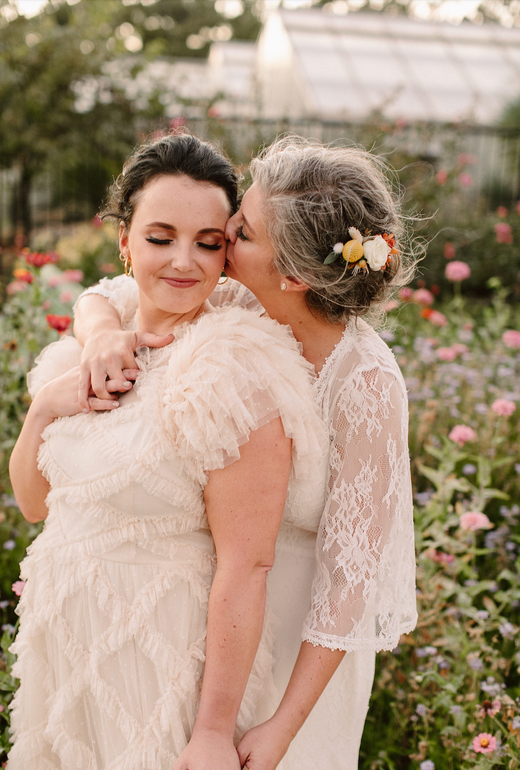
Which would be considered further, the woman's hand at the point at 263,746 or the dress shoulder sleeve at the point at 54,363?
the dress shoulder sleeve at the point at 54,363

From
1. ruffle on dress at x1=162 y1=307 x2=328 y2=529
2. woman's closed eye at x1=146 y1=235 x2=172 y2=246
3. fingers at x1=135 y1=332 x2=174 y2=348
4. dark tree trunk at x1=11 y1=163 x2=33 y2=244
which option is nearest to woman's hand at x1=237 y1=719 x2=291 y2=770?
ruffle on dress at x1=162 y1=307 x2=328 y2=529

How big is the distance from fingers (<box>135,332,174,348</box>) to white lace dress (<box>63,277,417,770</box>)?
0.36m

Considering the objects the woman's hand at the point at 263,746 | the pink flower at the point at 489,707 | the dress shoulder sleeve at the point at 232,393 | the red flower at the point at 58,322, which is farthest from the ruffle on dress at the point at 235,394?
the red flower at the point at 58,322

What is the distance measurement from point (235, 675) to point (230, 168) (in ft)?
3.64

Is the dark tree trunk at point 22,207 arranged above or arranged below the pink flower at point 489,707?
above

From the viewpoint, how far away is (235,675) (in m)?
1.20

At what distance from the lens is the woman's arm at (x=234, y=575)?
1.18 meters

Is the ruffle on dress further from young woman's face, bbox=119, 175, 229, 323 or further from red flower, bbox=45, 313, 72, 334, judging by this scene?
red flower, bbox=45, 313, 72, 334

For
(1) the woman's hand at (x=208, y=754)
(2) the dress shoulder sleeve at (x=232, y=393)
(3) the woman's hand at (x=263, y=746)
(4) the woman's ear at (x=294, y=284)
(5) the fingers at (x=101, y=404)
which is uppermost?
(4) the woman's ear at (x=294, y=284)

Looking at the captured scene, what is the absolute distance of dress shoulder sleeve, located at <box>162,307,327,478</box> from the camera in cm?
115

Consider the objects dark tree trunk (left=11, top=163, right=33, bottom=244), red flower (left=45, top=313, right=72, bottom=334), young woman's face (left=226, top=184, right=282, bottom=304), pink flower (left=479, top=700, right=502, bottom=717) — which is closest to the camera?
young woman's face (left=226, top=184, right=282, bottom=304)

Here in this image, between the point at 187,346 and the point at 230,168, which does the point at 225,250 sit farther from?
the point at 187,346

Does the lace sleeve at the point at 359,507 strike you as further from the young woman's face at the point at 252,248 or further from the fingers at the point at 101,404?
the fingers at the point at 101,404

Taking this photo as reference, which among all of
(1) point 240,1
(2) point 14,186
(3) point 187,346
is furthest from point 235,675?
(1) point 240,1
